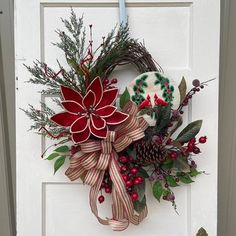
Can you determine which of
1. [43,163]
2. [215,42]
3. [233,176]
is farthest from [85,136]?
[233,176]

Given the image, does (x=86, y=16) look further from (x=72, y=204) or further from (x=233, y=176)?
(x=233, y=176)

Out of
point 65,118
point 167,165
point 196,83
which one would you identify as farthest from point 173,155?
point 65,118

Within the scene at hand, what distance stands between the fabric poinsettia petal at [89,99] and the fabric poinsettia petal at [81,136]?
0.25 ft

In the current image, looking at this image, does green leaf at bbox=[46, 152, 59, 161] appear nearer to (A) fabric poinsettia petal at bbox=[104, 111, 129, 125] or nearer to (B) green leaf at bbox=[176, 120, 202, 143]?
(A) fabric poinsettia petal at bbox=[104, 111, 129, 125]

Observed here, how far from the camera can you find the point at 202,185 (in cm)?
101

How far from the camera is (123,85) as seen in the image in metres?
1.00

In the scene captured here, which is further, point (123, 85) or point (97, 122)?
point (123, 85)

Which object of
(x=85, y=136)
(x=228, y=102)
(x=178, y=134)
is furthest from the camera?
(x=228, y=102)

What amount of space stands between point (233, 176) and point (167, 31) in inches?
27.2

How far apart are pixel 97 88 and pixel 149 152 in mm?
263

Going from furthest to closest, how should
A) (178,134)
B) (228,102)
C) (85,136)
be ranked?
(228,102)
(178,134)
(85,136)

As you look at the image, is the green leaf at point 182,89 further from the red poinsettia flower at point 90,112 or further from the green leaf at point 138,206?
the green leaf at point 138,206

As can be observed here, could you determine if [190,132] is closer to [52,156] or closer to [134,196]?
[134,196]

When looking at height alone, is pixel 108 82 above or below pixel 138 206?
above
